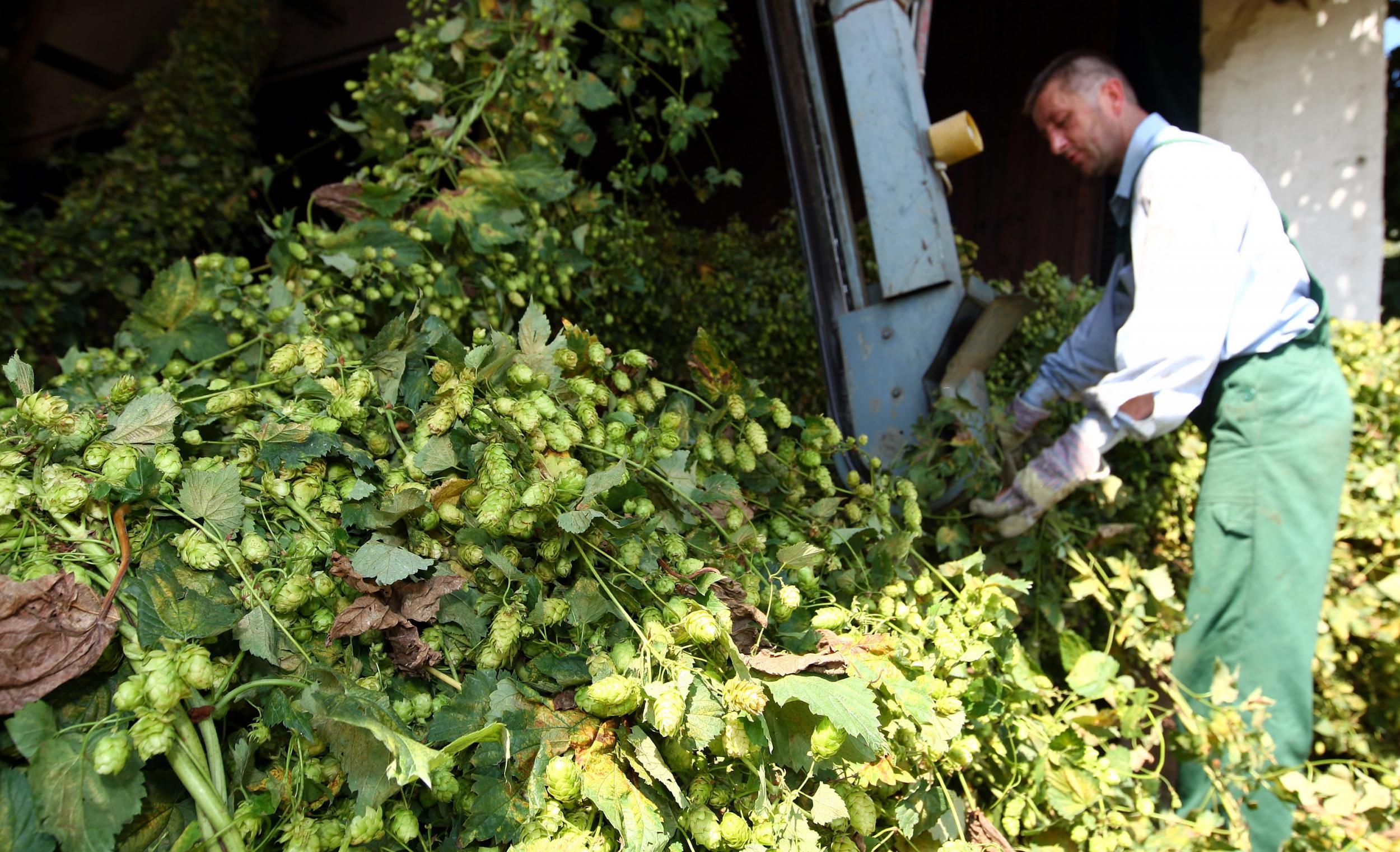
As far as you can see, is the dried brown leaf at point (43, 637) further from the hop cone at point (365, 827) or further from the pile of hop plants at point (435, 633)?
the hop cone at point (365, 827)

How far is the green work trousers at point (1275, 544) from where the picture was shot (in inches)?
83.7

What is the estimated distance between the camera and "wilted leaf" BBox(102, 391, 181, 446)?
39.8 inches

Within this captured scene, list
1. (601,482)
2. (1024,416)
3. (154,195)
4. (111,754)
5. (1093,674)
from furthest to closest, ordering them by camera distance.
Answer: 1. (154,195)
2. (1024,416)
3. (1093,674)
4. (601,482)
5. (111,754)

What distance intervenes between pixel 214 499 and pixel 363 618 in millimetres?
225

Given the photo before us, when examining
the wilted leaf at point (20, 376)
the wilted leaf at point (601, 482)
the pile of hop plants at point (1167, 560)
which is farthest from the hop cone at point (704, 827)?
the pile of hop plants at point (1167, 560)

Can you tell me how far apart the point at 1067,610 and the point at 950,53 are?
15.2 ft

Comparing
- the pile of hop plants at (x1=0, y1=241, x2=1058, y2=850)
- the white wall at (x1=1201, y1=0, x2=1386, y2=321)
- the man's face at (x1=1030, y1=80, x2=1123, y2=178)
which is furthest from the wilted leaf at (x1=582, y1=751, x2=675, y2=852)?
the white wall at (x1=1201, y1=0, x2=1386, y2=321)

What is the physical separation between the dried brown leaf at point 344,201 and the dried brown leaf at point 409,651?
113cm

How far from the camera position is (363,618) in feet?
2.99

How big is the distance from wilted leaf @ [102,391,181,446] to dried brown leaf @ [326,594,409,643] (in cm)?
35

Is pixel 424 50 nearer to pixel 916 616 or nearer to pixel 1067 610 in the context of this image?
pixel 916 616

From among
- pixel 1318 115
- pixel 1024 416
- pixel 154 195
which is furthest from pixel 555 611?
pixel 1318 115

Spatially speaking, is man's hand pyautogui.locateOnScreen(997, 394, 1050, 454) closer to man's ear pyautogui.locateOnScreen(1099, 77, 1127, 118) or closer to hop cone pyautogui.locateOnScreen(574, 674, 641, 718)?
man's ear pyautogui.locateOnScreen(1099, 77, 1127, 118)

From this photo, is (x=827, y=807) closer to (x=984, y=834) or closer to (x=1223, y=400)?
(x=984, y=834)
